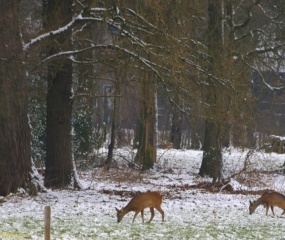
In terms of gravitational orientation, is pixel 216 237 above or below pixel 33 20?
below

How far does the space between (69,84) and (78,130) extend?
9.17 metres

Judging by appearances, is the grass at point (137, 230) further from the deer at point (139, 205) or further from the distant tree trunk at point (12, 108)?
the distant tree trunk at point (12, 108)

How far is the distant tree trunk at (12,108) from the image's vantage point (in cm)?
1816

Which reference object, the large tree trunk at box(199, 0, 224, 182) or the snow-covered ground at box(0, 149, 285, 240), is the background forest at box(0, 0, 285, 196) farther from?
the snow-covered ground at box(0, 149, 285, 240)

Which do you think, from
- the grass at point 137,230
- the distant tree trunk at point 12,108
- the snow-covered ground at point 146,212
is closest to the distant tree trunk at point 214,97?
the snow-covered ground at point 146,212

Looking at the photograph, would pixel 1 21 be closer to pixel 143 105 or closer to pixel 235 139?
pixel 143 105

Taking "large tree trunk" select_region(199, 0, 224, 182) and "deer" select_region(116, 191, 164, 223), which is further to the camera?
"large tree trunk" select_region(199, 0, 224, 182)

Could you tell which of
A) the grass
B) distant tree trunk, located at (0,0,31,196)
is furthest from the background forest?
the grass

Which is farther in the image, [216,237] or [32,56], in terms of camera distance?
[32,56]

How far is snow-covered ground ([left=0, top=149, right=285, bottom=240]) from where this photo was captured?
13.5 meters

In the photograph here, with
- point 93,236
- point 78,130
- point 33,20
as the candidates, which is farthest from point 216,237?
point 78,130

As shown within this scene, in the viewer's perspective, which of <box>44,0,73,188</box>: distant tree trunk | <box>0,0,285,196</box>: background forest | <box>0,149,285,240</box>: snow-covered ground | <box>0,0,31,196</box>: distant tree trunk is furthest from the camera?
<box>44,0,73,188</box>: distant tree trunk

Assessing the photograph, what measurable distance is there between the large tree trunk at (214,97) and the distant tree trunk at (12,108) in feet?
16.7

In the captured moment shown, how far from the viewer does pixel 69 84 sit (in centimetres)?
2161
